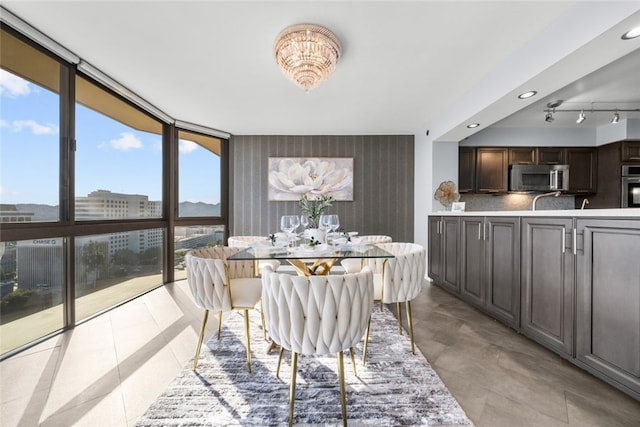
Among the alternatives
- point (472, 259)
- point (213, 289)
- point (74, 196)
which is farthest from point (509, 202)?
point (74, 196)

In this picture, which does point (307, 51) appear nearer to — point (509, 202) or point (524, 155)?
point (524, 155)

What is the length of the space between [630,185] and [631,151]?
20.2 inches

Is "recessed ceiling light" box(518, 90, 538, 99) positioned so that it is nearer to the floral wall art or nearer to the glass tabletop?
the glass tabletop

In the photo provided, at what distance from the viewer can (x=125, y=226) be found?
120 inches

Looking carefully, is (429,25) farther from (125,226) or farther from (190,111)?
(125,226)

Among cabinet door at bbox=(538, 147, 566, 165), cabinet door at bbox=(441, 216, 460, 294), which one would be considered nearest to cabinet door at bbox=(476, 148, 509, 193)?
cabinet door at bbox=(538, 147, 566, 165)

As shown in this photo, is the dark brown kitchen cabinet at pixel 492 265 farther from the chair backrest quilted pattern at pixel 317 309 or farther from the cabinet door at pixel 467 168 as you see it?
the chair backrest quilted pattern at pixel 317 309

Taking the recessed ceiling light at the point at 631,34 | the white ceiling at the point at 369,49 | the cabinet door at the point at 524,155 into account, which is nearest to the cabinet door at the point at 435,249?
the white ceiling at the point at 369,49

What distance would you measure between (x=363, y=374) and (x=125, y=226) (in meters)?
3.04

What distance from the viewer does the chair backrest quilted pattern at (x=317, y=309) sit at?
1.23 metres

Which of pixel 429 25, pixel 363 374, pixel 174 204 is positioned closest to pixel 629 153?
pixel 429 25

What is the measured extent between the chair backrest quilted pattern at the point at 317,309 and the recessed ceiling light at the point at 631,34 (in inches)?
84.9

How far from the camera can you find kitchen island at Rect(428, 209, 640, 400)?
151cm

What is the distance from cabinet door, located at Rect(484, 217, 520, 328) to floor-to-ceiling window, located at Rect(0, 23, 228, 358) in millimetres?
4057
